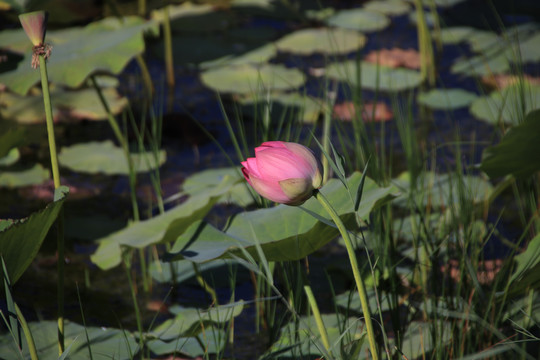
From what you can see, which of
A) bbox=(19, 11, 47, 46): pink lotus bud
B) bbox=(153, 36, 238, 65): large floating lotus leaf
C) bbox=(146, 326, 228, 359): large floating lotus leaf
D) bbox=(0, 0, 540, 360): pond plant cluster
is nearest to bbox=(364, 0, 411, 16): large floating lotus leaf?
bbox=(0, 0, 540, 360): pond plant cluster

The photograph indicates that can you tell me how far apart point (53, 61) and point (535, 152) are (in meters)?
1.30

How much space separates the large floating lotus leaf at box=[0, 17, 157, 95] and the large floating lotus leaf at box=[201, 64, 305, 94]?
496mm

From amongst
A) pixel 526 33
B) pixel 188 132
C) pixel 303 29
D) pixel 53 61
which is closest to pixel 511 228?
pixel 188 132

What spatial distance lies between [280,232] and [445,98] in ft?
4.83

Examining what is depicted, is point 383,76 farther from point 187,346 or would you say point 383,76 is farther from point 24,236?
point 24,236

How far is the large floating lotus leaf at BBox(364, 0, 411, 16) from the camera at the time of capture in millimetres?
3080

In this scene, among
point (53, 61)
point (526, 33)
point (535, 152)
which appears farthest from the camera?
point (526, 33)

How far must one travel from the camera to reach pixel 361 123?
48.3 inches

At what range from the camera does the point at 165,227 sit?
113 cm

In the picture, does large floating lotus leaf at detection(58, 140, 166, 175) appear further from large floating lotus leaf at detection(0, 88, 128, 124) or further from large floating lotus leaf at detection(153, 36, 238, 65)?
large floating lotus leaf at detection(153, 36, 238, 65)

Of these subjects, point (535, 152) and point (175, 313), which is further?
point (175, 313)

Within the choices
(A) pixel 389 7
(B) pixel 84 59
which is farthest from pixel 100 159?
(A) pixel 389 7

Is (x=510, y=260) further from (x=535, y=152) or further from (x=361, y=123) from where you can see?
(x=361, y=123)

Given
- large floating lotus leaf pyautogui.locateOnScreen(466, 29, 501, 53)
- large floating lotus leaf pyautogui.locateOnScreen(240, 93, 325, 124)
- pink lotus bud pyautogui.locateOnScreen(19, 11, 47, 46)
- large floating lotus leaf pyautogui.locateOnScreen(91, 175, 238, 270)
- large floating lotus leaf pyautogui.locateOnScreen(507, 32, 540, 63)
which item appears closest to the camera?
pink lotus bud pyautogui.locateOnScreen(19, 11, 47, 46)
